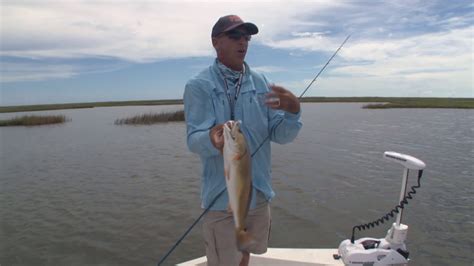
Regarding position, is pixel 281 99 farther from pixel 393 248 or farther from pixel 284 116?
pixel 393 248

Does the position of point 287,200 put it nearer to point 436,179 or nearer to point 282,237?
point 282,237

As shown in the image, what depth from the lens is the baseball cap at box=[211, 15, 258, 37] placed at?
296cm

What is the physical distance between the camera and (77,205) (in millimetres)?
11789

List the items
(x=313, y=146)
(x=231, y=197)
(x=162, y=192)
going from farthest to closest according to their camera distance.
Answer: (x=313, y=146) < (x=162, y=192) < (x=231, y=197)

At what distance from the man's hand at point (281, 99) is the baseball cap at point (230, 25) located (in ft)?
1.74

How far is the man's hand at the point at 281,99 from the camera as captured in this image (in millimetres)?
2816

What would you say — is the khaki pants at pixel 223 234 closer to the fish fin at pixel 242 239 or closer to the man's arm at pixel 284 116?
the fish fin at pixel 242 239

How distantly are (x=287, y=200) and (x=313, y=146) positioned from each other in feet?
34.4

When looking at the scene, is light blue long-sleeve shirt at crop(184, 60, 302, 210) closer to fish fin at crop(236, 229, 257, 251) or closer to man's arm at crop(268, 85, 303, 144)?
man's arm at crop(268, 85, 303, 144)

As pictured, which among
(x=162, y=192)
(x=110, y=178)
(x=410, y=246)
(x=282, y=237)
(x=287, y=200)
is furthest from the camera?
(x=110, y=178)

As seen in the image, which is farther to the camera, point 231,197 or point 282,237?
point 282,237

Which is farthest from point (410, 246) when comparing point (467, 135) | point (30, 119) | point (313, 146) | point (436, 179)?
point (30, 119)

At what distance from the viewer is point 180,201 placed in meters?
11.9

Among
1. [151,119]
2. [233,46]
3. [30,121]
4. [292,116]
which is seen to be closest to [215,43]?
[233,46]
